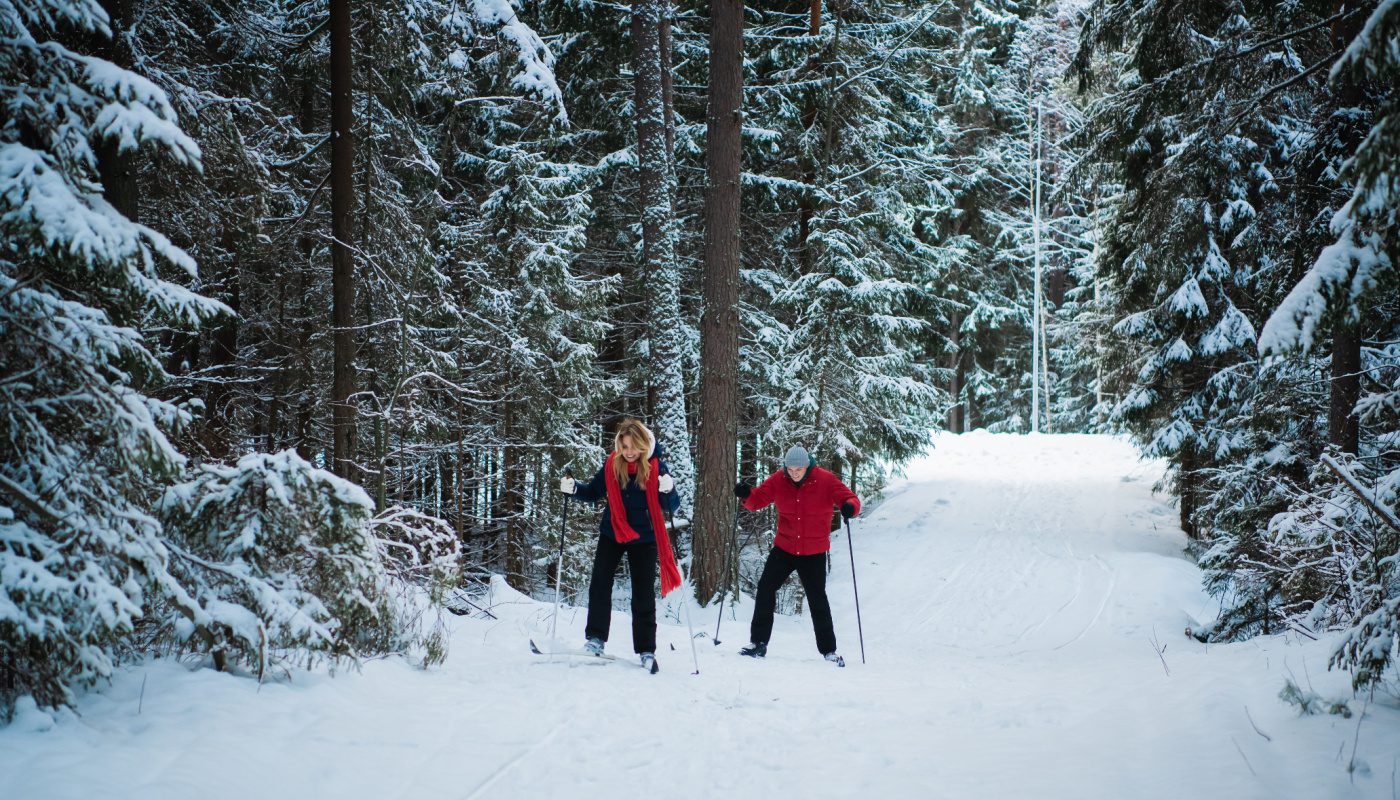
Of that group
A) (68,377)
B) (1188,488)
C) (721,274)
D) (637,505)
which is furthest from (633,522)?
(1188,488)

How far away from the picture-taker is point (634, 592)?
655 centimetres

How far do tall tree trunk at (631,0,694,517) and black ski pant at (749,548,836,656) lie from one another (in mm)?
4112

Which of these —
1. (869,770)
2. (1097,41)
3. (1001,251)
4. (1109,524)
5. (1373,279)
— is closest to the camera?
(1373,279)

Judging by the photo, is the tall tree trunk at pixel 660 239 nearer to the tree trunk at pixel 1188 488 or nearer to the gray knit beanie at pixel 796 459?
the gray knit beanie at pixel 796 459

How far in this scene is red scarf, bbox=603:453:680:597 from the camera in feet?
21.5

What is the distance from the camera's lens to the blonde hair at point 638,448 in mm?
6496

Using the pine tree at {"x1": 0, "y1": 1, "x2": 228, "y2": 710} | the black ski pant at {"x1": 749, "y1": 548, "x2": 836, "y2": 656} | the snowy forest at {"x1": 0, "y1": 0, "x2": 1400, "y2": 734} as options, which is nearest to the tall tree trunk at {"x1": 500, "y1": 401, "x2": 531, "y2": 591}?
the snowy forest at {"x1": 0, "y1": 0, "x2": 1400, "y2": 734}

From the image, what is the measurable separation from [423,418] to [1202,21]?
11733 mm

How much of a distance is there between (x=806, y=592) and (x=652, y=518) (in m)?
1.97

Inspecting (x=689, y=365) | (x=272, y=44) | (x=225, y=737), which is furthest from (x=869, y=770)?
(x=689, y=365)

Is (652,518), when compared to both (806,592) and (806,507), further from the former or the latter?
(806,592)

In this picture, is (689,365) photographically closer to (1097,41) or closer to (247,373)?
(247,373)

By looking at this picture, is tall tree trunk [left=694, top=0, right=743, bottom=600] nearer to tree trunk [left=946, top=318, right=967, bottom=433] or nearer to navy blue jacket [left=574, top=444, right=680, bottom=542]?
navy blue jacket [left=574, top=444, right=680, bottom=542]

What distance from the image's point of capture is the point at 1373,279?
132 inches
